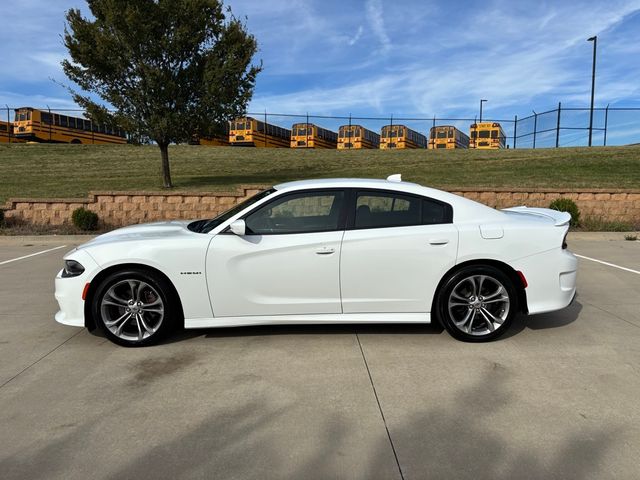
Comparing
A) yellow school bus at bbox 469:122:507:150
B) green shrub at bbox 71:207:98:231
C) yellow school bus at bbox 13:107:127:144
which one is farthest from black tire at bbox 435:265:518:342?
yellow school bus at bbox 469:122:507:150

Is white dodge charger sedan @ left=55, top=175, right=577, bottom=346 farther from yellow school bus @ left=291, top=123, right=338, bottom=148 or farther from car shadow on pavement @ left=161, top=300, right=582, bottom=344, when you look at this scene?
yellow school bus @ left=291, top=123, right=338, bottom=148

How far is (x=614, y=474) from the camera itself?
2561mm

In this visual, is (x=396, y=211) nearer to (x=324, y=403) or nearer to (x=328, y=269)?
(x=328, y=269)

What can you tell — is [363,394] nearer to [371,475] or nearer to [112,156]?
[371,475]

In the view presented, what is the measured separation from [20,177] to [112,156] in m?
7.10

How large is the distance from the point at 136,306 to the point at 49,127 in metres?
36.1

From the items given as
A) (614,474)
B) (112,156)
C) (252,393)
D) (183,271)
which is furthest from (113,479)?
(112,156)

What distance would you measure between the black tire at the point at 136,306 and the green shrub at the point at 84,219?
345 inches

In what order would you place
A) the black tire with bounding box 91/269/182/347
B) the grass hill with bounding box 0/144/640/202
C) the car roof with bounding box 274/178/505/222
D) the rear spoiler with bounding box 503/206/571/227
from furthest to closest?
the grass hill with bounding box 0/144/640/202
the rear spoiler with bounding box 503/206/571/227
the car roof with bounding box 274/178/505/222
the black tire with bounding box 91/269/182/347

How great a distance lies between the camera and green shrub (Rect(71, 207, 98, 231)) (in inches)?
477

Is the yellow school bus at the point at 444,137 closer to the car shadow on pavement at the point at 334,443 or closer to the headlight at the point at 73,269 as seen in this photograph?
the headlight at the point at 73,269

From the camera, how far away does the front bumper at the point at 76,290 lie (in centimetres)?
427

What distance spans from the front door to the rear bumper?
1.69 meters

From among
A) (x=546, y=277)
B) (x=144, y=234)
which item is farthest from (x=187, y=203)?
(x=546, y=277)
